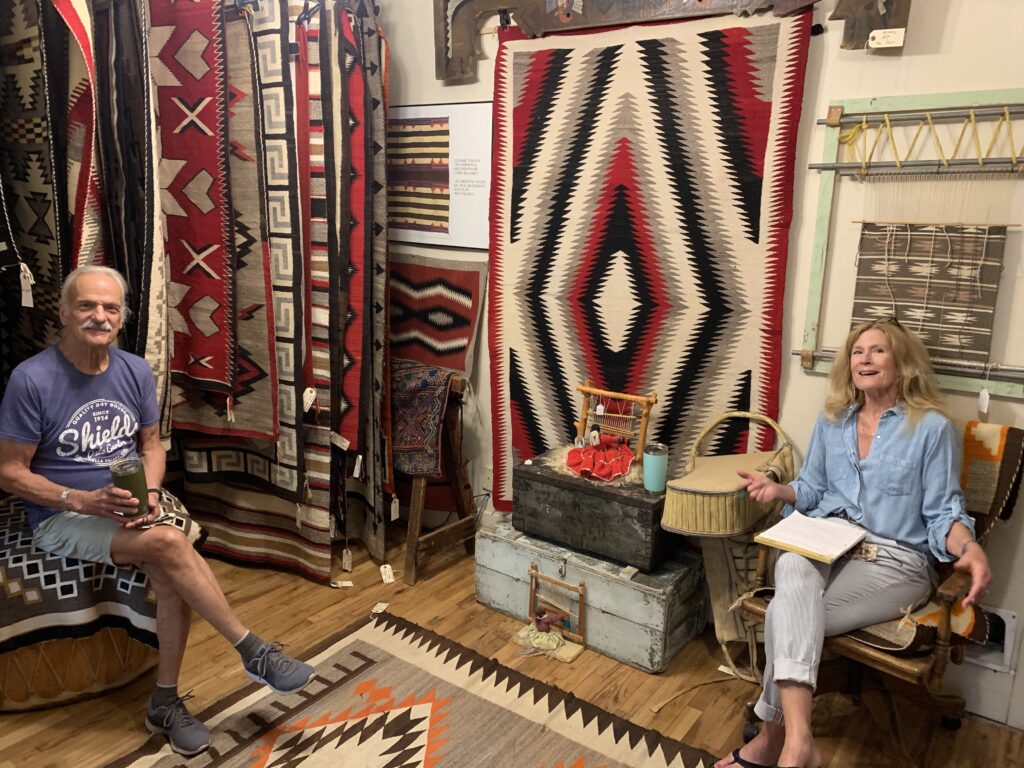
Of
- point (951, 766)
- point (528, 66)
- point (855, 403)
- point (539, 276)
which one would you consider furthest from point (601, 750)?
point (528, 66)

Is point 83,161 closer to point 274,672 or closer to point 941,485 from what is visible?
point 274,672

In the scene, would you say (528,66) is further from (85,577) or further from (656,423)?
(85,577)

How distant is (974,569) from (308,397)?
227cm

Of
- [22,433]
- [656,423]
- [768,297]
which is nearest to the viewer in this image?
[22,433]

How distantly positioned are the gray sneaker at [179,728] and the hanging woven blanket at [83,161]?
1433 millimetres

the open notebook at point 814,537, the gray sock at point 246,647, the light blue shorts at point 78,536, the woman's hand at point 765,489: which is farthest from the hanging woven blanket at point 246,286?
the open notebook at point 814,537

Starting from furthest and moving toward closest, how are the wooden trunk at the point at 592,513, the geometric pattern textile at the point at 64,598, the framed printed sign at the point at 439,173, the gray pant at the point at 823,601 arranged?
1. the framed printed sign at the point at 439,173
2. the wooden trunk at the point at 592,513
3. the geometric pattern textile at the point at 64,598
4. the gray pant at the point at 823,601

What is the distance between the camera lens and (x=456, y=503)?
10.8 feet

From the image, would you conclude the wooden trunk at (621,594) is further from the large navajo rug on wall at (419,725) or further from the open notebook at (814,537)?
the open notebook at (814,537)

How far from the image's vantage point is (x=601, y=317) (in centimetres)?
285

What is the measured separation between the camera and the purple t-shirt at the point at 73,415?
2123mm

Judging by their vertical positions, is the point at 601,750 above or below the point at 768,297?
below

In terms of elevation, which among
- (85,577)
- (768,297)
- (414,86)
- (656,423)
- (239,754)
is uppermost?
(414,86)

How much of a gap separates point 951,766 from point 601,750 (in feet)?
3.18
